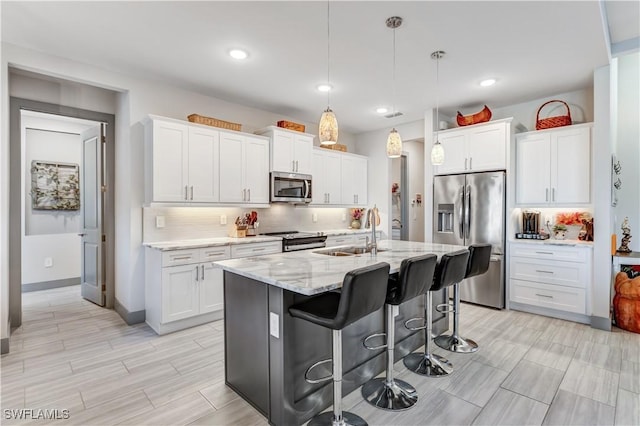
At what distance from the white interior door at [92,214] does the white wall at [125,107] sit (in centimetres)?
34

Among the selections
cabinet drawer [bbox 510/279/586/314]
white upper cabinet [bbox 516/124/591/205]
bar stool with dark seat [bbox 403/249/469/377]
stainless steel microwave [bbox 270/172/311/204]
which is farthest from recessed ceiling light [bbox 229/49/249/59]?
cabinet drawer [bbox 510/279/586/314]

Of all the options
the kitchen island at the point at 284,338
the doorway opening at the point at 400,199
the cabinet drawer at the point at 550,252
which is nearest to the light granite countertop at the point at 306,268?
the kitchen island at the point at 284,338

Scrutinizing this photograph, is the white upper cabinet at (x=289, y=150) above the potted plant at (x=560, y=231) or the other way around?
above

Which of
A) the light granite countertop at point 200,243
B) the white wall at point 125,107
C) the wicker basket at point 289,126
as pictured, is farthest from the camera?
the wicker basket at point 289,126

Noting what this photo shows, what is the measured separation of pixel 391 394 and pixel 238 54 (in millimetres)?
3180

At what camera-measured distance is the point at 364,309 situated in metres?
1.82

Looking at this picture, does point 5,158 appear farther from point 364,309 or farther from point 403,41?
point 403,41

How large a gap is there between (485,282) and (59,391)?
4.56 meters

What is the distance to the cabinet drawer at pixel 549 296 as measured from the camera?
374 centimetres

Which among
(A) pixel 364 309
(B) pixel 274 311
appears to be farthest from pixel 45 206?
(A) pixel 364 309

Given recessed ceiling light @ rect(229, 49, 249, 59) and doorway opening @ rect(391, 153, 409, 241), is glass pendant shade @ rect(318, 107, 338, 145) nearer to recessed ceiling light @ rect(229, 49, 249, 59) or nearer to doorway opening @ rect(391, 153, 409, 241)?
recessed ceiling light @ rect(229, 49, 249, 59)

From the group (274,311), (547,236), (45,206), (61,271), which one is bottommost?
(61,271)

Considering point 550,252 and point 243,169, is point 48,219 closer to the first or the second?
point 243,169

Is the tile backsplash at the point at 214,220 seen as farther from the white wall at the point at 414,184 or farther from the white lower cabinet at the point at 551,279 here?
the white lower cabinet at the point at 551,279
